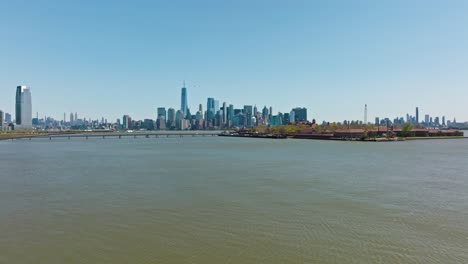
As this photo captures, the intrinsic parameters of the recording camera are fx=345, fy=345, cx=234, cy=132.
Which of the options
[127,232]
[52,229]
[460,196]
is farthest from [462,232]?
[52,229]

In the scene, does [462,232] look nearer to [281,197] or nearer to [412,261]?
[412,261]

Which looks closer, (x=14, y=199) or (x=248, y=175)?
(x=14, y=199)

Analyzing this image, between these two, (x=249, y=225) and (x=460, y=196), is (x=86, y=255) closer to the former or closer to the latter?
(x=249, y=225)

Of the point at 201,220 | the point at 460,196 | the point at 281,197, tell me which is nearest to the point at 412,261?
the point at 201,220

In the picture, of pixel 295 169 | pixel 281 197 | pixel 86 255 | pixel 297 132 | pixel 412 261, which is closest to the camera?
pixel 412 261

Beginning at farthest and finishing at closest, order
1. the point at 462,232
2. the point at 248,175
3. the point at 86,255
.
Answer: the point at 248,175
the point at 462,232
the point at 86,255

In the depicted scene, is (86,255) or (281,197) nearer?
(86,255)

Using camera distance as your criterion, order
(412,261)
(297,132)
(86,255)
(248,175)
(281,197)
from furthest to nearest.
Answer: (297,132), (248,175), (281,197), (86,255), (412,261)

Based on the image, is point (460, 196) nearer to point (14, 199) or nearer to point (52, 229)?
point (52, 229)

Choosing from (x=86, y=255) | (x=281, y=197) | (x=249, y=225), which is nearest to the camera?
(x=86, y=255)
